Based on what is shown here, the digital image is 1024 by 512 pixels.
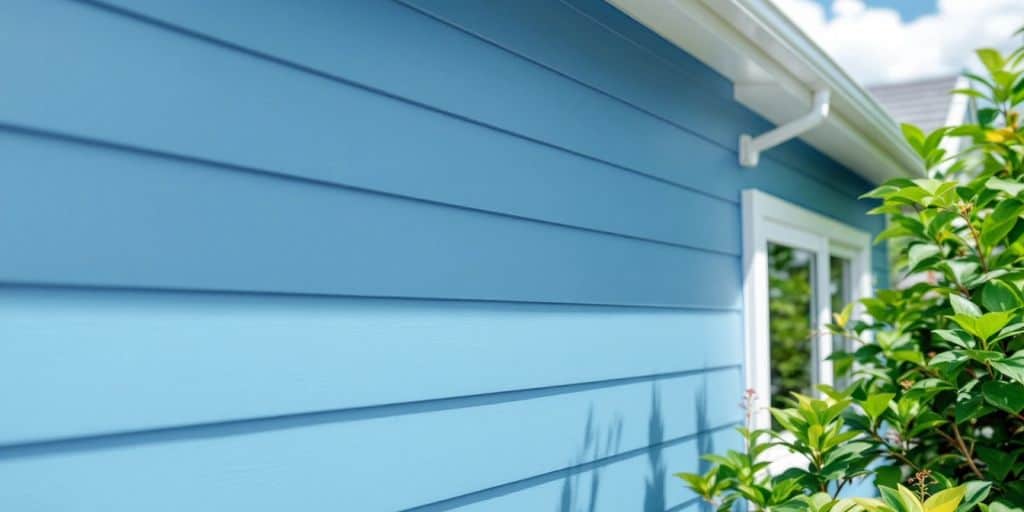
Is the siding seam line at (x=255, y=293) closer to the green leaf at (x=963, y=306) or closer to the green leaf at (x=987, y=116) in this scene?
the green leaf at (x=963, y=306)

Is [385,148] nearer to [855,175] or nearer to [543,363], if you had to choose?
[543,363]

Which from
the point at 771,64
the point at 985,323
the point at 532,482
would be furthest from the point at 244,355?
the point at 771,64

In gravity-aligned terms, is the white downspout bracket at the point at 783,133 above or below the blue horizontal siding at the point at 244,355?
above

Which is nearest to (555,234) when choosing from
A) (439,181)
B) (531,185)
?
(531,185)

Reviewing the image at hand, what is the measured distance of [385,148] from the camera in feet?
5.10

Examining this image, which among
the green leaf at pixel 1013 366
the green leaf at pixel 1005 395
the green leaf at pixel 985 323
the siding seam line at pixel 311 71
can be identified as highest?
the siding seam line at pixel 311 71

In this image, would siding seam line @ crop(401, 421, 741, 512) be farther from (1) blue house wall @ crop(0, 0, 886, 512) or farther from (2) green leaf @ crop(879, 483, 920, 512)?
(2) green leaf @ crop(879, 483, 920, 512)

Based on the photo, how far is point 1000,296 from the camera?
2.10 meters

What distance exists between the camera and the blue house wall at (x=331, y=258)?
108 centimetres

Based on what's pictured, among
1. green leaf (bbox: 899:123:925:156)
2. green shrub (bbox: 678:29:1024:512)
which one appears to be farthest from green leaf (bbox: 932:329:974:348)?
green leaf (bbox: 899:123:925:156)

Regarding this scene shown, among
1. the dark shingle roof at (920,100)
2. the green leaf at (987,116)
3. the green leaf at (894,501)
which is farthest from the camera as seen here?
the dark shingle roof at (920,100)

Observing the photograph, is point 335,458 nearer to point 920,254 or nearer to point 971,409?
point 971,409

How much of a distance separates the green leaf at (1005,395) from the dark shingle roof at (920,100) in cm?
461

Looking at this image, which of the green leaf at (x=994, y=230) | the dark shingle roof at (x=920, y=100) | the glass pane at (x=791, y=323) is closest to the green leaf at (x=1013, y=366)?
the green leaf at (x=994, y=230)
